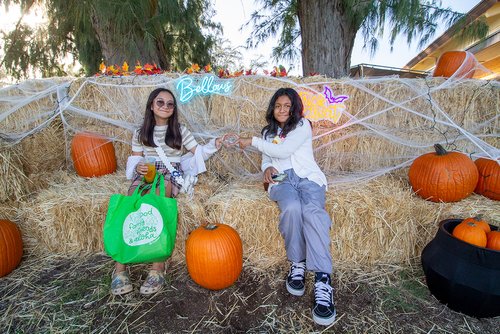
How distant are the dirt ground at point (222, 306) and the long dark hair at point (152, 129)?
1.07 meters

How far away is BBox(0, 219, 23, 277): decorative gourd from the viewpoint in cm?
201

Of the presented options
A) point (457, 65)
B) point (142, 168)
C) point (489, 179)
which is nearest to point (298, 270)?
point (142, 168)

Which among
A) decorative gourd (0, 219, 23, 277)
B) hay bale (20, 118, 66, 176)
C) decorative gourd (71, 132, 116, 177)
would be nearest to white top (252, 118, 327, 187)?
decorative gourd (71, 132, 116, 177)

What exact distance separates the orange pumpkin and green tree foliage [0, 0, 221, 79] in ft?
12.2

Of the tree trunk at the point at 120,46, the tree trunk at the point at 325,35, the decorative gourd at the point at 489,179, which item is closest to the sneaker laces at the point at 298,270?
the decorative gourd at the point at 489,179

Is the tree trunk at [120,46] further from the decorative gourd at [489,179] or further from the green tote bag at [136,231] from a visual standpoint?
the decorative gourd at [489,179]

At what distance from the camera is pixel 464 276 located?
1.55m

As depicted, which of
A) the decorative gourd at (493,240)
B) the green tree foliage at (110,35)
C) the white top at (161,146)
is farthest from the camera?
the green tree foliage at (110,35)

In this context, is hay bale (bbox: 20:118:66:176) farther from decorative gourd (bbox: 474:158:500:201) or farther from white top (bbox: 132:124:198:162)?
decorative gourd (bbox: 474:158:500:201)

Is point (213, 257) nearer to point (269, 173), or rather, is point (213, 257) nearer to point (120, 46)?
point (269, 173)

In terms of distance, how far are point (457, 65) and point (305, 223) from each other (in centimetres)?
260

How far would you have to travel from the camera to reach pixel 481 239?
1630 millimetres

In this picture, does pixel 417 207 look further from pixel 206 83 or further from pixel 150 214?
pixel 206 83

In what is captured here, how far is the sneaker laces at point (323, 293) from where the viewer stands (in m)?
1.63
